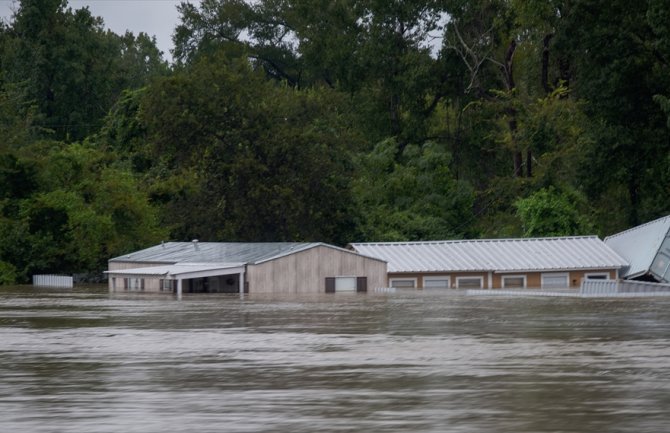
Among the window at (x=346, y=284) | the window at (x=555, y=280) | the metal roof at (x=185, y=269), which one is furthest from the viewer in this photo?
the window at (x=555, y=280)

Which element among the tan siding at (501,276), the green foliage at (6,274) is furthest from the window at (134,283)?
the tan siding at (501,276)

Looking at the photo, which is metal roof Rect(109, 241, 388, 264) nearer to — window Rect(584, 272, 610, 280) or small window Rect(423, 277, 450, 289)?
small window Rect(423, 277, 450, 289)

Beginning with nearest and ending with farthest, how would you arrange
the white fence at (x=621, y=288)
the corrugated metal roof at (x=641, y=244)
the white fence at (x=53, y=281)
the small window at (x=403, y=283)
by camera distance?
the white fence at (x=621, y=288) < the corrugated metal roof at (x=641, y=244) < the small window at (x=403, y=283) < the white fence at (x=53, y=281)

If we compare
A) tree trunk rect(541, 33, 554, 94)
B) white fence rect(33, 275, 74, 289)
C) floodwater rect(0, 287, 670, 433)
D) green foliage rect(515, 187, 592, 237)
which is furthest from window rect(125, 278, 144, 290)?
tree trunk rect(541, 33, 554, 94)

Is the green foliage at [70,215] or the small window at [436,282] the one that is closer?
the small window at [436,282]

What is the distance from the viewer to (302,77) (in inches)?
4579

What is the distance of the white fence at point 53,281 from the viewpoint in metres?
78.7

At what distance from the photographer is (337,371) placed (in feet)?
88.9

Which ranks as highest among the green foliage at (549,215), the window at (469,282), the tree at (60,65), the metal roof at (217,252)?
the tree at (60,65)

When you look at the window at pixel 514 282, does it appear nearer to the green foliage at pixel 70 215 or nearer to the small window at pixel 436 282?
the small window at pixel 436 282

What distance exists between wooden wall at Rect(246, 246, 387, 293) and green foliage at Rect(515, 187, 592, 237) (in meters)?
14.3

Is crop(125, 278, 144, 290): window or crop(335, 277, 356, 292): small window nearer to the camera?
crop(335, 277, 356, 292): small window

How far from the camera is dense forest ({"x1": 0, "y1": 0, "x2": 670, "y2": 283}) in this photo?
7656 cm

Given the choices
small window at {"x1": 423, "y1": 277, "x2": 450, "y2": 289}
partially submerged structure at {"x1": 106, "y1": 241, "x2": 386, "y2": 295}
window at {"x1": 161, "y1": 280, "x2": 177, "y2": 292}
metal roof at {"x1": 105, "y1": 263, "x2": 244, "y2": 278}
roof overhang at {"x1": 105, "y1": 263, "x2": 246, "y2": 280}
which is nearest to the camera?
roof overhang at {"x1": 105, "y1": 263, "x2": 246, "y2": 280}
